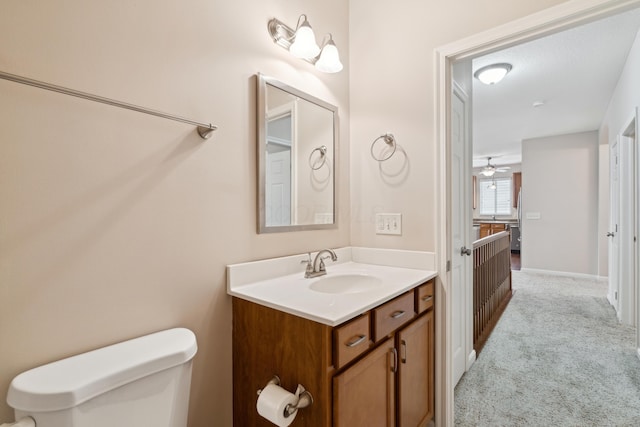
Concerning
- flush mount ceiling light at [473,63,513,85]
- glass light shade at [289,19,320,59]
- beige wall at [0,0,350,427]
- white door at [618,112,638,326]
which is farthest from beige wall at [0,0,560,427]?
white door at [618,112,638,326]

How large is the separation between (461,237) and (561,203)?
4481 mm

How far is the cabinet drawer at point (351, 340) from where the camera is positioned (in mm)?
936

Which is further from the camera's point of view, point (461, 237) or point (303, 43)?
point (461, 237)

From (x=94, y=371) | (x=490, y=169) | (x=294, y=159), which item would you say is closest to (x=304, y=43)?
(x=294, y=159)

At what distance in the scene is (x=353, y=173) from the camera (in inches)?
74.9

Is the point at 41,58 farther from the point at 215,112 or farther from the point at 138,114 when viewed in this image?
the point at 215,112

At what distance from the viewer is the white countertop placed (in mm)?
964

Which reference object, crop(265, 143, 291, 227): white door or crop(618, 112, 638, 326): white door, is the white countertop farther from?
crop(618, 112, 638, 326): white door

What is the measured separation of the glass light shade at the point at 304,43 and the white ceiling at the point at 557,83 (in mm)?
1820

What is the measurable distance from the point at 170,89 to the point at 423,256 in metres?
1.40

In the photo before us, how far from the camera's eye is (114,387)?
2.48 feet

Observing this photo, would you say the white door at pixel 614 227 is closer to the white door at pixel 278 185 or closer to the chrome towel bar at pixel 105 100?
the white door at pixel 278 185

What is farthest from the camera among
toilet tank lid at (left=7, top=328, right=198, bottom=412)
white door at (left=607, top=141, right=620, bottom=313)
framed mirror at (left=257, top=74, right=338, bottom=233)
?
white door at (left=607, top=141, right=620, bottom=313)

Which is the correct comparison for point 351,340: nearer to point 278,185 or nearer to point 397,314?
point 397,314
